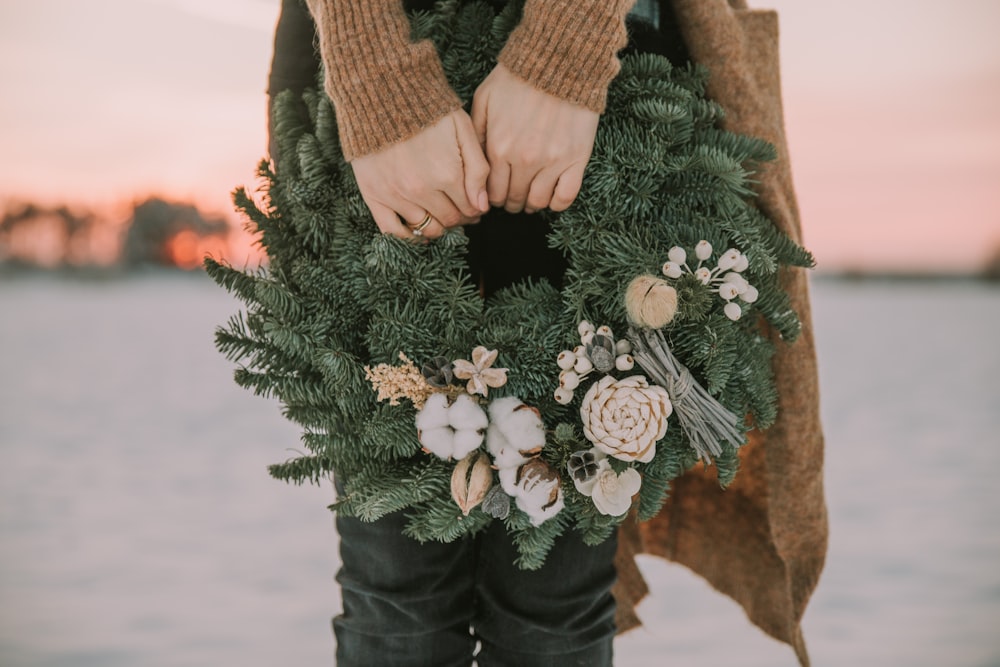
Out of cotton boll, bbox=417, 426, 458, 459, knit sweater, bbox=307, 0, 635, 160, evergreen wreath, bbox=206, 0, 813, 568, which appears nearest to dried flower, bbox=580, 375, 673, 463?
evergreen wreath, bbox=206, 0, 813, 568

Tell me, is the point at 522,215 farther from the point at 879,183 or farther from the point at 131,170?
the point at 131,170

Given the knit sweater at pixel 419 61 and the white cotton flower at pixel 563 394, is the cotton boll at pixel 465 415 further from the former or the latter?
the knit sweater at pixel 419 61

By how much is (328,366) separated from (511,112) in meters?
0.24

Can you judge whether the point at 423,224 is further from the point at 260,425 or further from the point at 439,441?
the point at 260,425

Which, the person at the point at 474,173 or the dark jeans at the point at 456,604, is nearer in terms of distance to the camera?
the person at the point at 474,173

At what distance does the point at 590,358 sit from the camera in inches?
20.7

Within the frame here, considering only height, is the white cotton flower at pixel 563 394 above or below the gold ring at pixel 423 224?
below

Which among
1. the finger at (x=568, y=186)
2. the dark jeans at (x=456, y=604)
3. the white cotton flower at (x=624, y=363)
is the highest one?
the finger at (x=568, y=186)

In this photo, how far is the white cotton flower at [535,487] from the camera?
1.71ft

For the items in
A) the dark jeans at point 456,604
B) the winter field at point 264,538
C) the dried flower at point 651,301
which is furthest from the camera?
the winter field at point 264,538

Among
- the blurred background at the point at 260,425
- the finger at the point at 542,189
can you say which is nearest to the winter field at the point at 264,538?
the blurred background at the point at 260,425

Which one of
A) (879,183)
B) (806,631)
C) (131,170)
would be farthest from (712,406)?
(131,170)

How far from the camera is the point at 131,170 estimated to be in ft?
A: 11.3

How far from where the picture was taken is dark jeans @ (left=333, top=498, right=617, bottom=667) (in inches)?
24.4
